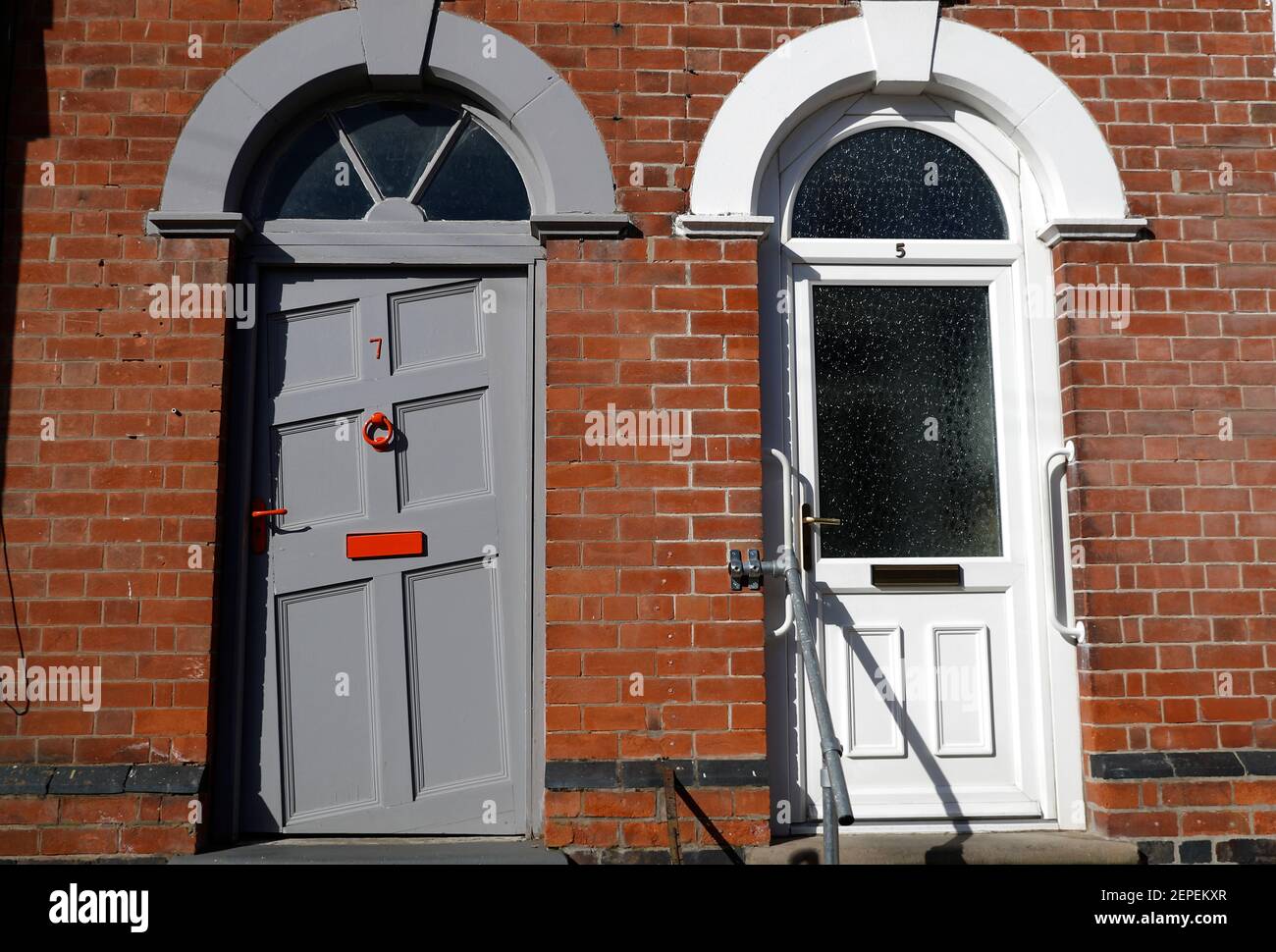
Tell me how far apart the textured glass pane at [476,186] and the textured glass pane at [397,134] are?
9cm

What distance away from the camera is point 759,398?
441cm

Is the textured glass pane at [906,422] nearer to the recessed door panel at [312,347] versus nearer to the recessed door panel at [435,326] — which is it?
the recessed door panel at [435,326]

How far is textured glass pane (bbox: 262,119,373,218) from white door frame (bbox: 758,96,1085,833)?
1.74m

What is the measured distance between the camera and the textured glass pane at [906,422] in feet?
14.9

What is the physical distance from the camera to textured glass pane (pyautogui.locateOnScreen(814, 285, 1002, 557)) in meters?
4.54

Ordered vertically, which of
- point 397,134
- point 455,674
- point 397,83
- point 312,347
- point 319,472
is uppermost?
point 397,83

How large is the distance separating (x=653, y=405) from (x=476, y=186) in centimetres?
123

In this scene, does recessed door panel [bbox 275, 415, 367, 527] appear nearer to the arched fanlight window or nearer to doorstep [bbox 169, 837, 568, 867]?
the arched fanlight window

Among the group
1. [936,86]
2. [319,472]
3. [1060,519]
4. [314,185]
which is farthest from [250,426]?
[1060,519]

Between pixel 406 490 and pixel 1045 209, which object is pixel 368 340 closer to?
pixel 406 490

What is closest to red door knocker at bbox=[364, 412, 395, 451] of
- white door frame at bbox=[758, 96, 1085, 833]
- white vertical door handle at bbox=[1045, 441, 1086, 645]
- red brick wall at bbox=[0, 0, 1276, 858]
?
red brick wall at bbox=[0, 0, 1276, 858]

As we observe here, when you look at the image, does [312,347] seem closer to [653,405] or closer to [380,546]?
Answer: [380,546]

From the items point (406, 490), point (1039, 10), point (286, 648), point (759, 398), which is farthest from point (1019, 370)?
point (286, 648)

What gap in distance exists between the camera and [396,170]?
15.1ft
